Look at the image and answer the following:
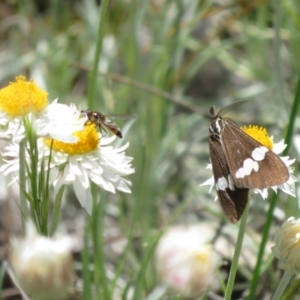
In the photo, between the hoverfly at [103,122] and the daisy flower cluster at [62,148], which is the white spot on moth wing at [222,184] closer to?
the daisy flower cluster at [62,148]

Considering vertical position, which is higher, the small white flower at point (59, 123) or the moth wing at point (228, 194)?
the small white flower at point (59, 123)

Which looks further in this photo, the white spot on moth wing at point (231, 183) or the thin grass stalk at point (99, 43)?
the thin grass stalk at point (99, 43)

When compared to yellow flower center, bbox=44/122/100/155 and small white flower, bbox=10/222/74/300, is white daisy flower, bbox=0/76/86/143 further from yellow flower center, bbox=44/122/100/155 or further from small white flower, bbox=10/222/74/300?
small white flower, bbox=10/222/74/300

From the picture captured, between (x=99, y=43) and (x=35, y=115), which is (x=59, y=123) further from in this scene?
(x=99, y=43)

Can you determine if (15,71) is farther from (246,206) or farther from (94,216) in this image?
(246,206)

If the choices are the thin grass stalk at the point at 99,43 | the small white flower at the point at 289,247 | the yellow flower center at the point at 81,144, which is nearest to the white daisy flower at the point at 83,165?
the yellow flower center at the point at 81,144

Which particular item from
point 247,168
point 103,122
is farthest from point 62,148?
point 247,168
